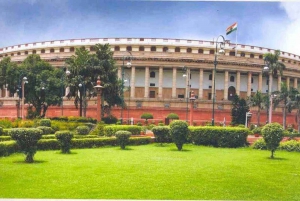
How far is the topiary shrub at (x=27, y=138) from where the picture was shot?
37.8 ft

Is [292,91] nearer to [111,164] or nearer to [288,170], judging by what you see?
[288,170]

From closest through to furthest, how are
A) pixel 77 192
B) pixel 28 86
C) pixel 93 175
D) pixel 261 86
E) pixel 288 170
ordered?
pixel 77 192 → pixel 93 175 → pixel 288 170 → pixel 28 86 → pixel 261 86

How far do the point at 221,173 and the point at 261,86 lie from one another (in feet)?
114

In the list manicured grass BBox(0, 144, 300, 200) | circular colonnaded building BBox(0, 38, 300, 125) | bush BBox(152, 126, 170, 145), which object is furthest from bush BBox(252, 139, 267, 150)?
circular colonnaded building BBox(0, 38, 300, 125)

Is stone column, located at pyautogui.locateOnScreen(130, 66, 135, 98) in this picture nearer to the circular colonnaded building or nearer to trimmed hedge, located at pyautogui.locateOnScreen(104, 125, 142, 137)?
the circular colonnaded building

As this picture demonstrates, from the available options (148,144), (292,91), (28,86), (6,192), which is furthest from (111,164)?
(292,91)

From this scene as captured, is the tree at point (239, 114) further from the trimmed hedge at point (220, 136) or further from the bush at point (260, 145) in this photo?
the bush at point (260, 145)

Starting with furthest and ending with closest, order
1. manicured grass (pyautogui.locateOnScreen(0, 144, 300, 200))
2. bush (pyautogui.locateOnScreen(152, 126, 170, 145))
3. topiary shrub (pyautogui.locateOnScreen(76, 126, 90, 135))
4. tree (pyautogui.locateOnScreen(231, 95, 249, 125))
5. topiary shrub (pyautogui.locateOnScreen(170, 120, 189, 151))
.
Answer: tree (pyautogui.locateOnScreen(231, 95, 249, 125)) → topiary shrub (pyautogui.locateOnScreen(76, 126, 90, 135)) → bush (pyautogui.locateOnScreen(152, 126, 170, 145)) → topiary shrub (pyautogui.locateOnScreen(170, 120, 189, 151)) → manicured grass (pyautogui.locateOnScreen(0, 144, 300, 200))

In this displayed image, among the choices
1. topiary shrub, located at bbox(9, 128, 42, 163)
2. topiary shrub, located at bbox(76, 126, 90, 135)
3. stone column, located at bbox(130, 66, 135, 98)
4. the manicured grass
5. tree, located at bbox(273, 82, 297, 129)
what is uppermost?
stone column, located at bbox(130, 66, 135, 98)

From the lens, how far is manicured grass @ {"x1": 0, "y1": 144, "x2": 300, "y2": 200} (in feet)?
27.2

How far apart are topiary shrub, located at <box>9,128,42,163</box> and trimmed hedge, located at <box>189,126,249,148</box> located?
9633mm

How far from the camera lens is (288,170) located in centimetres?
1113

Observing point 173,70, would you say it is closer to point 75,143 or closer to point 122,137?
point 122,137

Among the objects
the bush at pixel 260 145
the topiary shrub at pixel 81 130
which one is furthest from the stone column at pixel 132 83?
the bush at pixel 260 145
